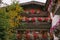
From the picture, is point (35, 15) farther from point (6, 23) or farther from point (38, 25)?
point (6, 23)

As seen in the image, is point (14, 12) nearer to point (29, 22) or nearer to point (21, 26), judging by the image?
A: point (21, 26)

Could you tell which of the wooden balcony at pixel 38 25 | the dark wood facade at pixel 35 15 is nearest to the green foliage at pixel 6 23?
the dark wood facade at pixel 35 15

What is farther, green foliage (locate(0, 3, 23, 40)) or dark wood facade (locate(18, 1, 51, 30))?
dark wood facade (locate(18, 1, 51, 30))

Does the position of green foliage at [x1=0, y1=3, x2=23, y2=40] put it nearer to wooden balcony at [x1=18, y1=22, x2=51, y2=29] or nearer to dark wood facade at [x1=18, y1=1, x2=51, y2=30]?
dark wood facade at [x1=18, y1=1, x2=51, y2=30]

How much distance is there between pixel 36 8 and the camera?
2047 cm

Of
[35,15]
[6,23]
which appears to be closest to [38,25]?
[35,15]

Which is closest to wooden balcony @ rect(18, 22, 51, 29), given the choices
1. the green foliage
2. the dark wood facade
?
the dark wood facade

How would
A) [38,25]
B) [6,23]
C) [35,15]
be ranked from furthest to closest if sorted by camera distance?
1. [35,15]
2. [38,25]
3. [6,23]

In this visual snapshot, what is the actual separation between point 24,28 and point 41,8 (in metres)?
4.39

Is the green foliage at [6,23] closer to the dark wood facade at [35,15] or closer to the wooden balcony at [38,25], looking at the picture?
the dark wood facade at [35,15]

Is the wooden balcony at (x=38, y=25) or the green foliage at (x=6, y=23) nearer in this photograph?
the green foliage at (x=6, y=23)

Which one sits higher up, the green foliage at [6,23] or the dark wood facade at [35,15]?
the green foliage at [6,23]

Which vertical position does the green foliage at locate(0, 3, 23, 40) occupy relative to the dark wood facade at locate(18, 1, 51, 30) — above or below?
above

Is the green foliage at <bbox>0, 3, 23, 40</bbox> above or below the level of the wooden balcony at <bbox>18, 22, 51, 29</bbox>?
above
